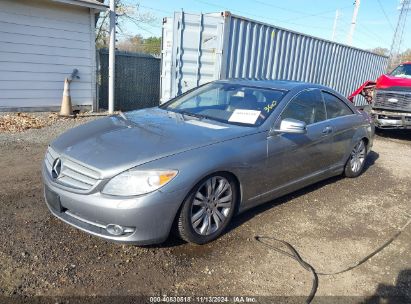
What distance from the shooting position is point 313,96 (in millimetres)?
4711

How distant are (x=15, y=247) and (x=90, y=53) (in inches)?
311

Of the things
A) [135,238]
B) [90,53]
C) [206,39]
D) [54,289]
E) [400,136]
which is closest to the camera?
[54,289]

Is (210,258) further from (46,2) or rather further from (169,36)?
(46,2)

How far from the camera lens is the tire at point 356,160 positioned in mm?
5634

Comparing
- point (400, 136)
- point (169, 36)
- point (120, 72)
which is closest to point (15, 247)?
point (169, 36)

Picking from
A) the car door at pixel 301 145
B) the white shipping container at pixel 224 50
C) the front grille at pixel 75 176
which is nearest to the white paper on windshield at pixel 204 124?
the car door at pixel 301 145

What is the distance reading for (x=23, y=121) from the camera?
8.09 meters

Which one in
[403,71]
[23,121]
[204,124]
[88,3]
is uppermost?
[88,3]

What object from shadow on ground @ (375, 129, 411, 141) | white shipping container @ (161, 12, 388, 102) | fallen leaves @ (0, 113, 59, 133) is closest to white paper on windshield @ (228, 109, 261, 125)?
white shipping container @ (161, 12, 388, 102)

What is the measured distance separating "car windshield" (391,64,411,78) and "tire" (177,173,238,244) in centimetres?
884

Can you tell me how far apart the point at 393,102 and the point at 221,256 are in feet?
26.9

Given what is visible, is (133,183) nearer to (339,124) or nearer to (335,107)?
(339,124)

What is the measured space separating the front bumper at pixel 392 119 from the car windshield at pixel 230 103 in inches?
258

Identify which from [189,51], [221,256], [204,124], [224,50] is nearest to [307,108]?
[204,124]
